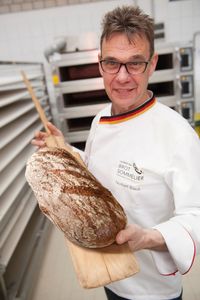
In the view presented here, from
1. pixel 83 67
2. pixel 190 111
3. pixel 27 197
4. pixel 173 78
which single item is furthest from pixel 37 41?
pixel 27 197

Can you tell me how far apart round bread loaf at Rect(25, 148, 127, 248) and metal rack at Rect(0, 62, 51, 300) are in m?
0.73

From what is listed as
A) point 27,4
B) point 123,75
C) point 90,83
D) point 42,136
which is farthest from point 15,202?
point 27,4

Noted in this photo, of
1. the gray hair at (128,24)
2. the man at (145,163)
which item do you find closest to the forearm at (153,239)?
the man at (145,163)

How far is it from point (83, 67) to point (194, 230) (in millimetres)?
2437

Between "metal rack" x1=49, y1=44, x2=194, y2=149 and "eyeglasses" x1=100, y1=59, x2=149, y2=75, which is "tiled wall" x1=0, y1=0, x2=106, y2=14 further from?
"eyeglasses" x1=100, y1=59, x2=149, y2=75

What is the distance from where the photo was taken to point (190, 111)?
2961mm

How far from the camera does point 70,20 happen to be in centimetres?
379

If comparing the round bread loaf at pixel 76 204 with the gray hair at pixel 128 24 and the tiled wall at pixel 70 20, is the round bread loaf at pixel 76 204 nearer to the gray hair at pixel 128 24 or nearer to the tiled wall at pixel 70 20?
the gray hair at pixel 128 24

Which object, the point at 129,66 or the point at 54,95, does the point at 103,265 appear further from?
the point at 54,95

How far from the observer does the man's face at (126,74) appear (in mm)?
750

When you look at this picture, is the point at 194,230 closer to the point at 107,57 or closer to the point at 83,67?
the point at 107,57

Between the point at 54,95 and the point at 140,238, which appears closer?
the point at 140,238

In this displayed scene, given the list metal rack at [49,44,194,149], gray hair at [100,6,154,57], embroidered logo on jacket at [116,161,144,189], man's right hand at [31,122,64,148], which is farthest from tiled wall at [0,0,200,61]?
embroidered logo on jacket at [116,161,144,189]

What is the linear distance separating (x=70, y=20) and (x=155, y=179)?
3.63 meters
